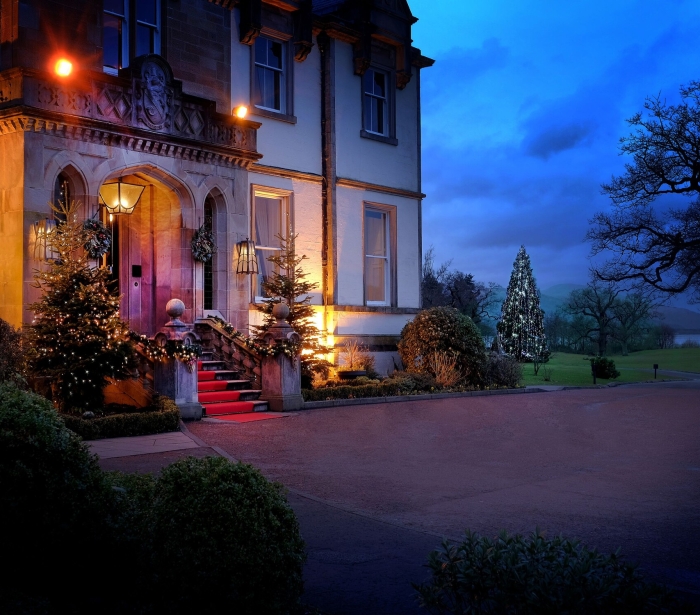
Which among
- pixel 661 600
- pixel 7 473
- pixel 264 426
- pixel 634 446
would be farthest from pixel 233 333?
pixel 661 600

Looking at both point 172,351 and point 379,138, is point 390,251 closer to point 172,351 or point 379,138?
point 379,138

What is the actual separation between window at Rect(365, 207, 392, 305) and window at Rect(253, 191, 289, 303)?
338 centimetres

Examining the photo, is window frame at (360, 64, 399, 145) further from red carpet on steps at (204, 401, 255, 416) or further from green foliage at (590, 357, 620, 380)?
green foliage at (590, 357, 620, 380)

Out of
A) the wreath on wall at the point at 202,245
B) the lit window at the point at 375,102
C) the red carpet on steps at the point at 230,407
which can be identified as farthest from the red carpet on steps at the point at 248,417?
the lit window at the point at 375,102

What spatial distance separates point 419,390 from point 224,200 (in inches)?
273

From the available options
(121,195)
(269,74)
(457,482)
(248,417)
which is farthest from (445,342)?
(457,482)

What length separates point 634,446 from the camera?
1169 cm

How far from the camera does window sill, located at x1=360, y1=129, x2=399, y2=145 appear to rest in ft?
76.2

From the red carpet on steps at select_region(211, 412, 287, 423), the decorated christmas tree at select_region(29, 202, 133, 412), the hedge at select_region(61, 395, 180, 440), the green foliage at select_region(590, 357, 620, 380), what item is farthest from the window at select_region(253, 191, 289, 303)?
the green foliage at select_region(590, 357, 620, 380)

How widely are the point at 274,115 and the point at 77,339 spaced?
33.1 ft

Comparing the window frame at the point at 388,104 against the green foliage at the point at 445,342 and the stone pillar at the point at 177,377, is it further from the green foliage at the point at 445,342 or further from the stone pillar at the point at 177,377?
the stone pillar at the point at 177,377

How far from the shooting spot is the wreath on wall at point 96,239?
50.7 ft

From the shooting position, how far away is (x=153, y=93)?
16938mm

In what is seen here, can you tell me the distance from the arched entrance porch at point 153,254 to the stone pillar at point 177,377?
385 cm
